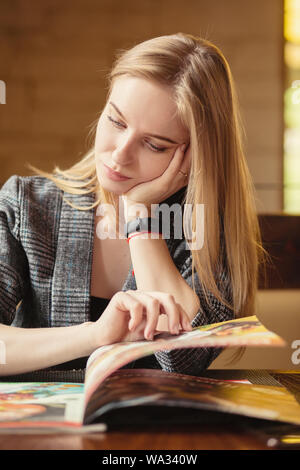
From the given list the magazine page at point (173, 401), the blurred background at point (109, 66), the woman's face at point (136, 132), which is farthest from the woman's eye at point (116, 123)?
the blurred background at point (109, 66)

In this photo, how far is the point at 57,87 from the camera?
3658mm

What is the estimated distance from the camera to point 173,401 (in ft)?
1.34

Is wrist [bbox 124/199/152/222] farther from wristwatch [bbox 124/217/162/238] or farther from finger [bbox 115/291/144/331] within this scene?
finger [bbox 115/291/144/331]

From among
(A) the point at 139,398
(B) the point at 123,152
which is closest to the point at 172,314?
(A) the point at 139,398

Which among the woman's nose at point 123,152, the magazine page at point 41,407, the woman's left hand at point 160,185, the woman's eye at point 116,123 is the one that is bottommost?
the magazine page at point 41,407

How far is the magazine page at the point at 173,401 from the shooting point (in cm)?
42

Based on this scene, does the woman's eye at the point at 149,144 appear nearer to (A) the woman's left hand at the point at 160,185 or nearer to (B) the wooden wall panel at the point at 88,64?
(A) the woman's left hand at the point at 160,185

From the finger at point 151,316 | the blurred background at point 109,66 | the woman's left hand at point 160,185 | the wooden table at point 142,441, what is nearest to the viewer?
the wooden table at point 142,441

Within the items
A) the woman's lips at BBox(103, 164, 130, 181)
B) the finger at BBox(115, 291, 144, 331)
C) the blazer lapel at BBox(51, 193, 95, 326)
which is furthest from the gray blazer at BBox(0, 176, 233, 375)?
the finger at BBox(115, 291, 144, 331)

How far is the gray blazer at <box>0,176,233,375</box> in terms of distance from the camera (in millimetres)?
829

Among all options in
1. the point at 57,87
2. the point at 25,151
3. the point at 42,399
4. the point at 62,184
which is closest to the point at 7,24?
the point at 57,87

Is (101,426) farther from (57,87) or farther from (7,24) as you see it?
(7,24)

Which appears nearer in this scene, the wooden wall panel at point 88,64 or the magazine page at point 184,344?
the magazine page at point 184,344

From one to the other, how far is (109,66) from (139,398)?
137 inches
